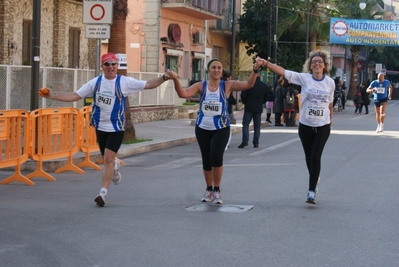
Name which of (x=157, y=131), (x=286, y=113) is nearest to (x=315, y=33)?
(x=286, y=113)

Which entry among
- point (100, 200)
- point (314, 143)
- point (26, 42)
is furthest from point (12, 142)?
point (26, 42)

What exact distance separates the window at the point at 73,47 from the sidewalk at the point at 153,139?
119 inches

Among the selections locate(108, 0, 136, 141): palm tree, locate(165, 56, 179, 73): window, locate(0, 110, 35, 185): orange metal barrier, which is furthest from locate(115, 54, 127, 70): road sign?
locate(165, 56, 179, 73): window

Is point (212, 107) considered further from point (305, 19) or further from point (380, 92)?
point (305, 19)

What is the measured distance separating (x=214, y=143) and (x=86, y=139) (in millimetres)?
5124

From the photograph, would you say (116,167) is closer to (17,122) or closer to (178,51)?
(17,122)

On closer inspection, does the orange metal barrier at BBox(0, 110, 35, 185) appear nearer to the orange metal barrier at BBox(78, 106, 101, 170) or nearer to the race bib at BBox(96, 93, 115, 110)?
the orange metal barrier at BBox(78, 106, 101, 170)

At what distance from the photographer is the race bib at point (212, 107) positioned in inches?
381

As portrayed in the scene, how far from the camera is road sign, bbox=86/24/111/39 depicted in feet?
52.3

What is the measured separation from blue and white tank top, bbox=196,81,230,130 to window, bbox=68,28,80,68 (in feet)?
55.8

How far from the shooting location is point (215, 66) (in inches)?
382

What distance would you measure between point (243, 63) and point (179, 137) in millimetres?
29210

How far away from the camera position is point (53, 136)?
13156mm

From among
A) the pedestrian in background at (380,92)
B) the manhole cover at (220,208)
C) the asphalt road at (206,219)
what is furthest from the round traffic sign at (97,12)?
the pedestrian in background at (380,92)
